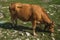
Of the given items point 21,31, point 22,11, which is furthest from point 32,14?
point 21,31

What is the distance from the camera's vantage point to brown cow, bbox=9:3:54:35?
15.7m

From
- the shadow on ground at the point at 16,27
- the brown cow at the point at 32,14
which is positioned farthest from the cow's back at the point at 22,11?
the shadow on ground at the point at 16,27

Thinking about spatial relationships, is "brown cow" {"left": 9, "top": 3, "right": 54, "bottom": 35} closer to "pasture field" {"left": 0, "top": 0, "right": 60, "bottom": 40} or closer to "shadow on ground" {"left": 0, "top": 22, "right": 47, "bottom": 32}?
"pasture field" {"left": 0, "top": 0, "right": 60, "bottom": 40}

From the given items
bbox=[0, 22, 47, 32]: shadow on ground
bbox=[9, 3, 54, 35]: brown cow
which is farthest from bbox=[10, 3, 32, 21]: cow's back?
A: bbox=[0, 22, 47, 32]: shadow on ground

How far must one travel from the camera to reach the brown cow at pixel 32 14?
51.5 ft

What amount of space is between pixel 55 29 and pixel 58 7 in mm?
4962

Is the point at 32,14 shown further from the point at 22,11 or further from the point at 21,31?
the point at 21,31

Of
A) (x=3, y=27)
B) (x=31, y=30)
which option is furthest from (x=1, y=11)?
(x=31, y=30)

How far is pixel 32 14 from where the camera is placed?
15789mm

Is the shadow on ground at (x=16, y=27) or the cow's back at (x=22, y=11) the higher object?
the cow's back at (x=22, y=11)

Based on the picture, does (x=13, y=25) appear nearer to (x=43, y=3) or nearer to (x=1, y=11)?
(x=1, y=11)

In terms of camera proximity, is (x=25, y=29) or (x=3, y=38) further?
(x=25, y=29)

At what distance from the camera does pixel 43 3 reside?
22.7 m

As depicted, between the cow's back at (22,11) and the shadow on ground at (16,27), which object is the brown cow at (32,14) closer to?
the cow's back at (22,11)
